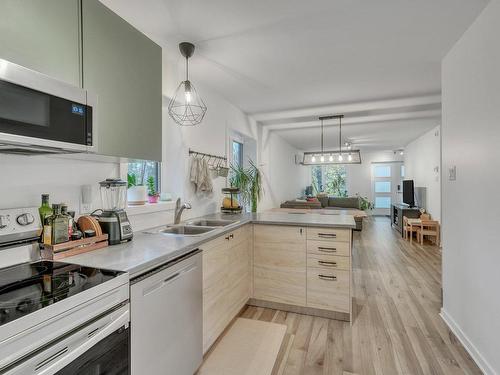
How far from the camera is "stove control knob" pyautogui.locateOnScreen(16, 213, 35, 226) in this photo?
1.28 meters

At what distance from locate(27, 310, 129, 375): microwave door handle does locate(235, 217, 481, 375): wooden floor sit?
48.4 inches

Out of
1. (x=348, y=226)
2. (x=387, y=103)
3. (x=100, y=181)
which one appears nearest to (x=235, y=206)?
(x=348, y=226)

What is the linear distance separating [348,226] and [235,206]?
133 cm

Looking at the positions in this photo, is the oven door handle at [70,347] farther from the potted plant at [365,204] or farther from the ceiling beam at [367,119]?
the potted plant at [365,204]

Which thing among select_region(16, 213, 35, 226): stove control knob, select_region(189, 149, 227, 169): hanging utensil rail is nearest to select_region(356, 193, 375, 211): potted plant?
select_region(189, 149, 227, 169): hanging utensil rail

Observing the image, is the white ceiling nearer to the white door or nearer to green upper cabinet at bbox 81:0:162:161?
green upper cabinet at bbox 81:0:162:161

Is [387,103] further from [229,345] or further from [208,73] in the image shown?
[229,345]

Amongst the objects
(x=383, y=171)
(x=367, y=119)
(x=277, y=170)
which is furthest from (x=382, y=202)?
(x=367, y=119)

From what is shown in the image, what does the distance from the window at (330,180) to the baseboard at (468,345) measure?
7736 millimetres

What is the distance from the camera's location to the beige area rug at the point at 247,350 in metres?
1.80

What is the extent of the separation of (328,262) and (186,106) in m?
2.06

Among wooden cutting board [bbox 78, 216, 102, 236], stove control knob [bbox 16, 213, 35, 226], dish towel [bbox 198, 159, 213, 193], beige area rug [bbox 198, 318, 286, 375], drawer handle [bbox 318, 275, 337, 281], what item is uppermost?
dish towel [bbox 198, 159, 213, 193]

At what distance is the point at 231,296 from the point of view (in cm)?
221

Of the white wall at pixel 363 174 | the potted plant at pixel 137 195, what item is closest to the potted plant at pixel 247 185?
the potted plant at pixel 137 195
